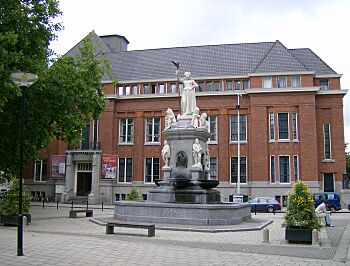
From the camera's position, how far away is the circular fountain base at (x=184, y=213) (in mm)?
17172

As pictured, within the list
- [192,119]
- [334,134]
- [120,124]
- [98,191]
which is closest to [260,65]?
[334,134]

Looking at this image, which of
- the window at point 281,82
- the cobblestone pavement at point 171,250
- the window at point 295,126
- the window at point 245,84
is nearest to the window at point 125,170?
the window at point 245,84

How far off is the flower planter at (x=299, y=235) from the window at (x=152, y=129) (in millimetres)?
33079

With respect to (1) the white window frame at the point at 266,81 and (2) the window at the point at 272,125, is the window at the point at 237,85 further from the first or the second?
(2) the window at the point at 272,125

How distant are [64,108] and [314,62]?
108ft

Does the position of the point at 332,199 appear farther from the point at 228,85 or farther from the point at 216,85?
the point at 216,85

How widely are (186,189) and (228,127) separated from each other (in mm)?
25423

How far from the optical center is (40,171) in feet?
159

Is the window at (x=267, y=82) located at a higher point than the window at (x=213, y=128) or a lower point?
higher

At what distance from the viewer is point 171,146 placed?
21.2 metres

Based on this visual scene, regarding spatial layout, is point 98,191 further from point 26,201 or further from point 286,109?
point 26,201

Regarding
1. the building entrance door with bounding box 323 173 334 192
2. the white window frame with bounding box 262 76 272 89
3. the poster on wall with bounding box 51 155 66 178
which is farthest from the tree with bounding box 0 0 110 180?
the building entrance door with bounding box 323 173 334 192

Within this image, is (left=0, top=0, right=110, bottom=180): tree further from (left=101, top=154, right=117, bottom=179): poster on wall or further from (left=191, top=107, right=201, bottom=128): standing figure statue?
(left=101, top=154, right=117, bottom=179): poster on wall

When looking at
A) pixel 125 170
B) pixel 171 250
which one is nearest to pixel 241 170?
pixel 125 170
